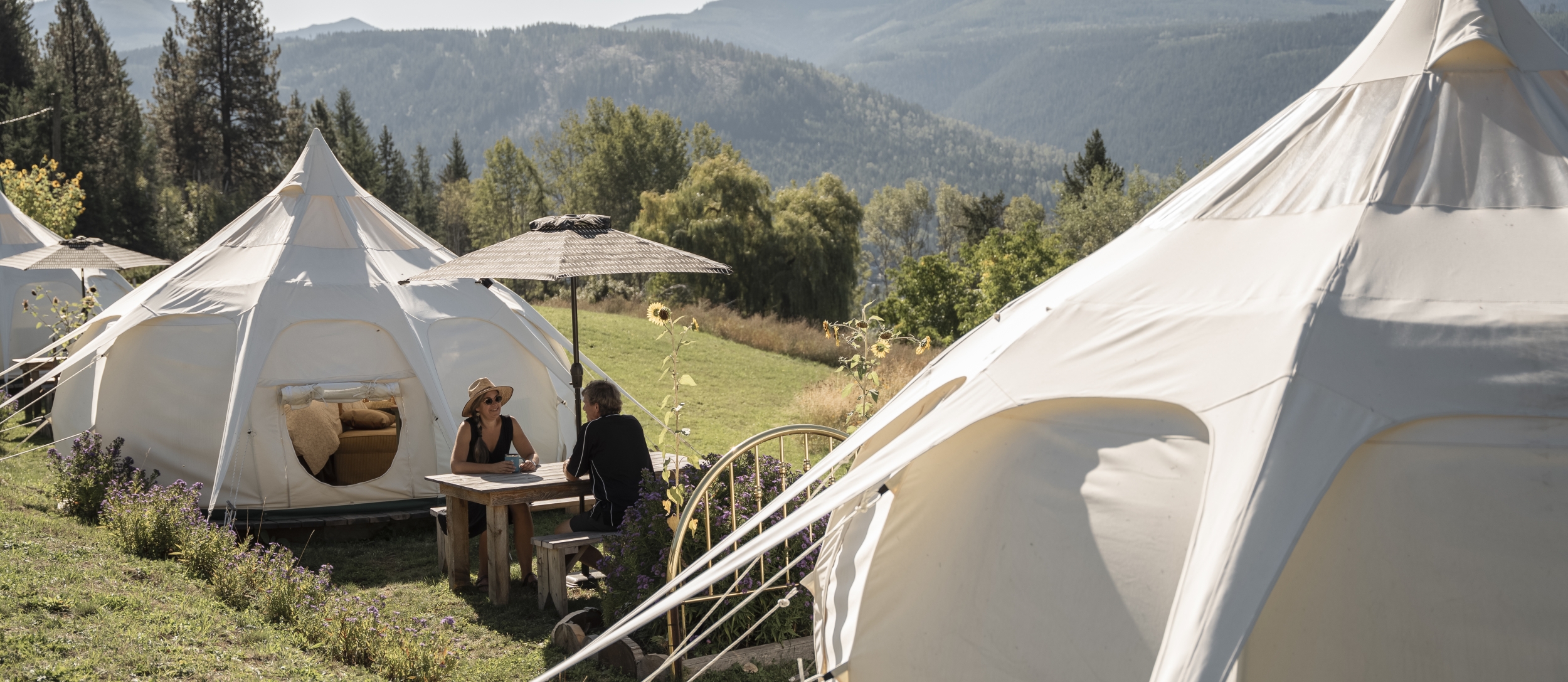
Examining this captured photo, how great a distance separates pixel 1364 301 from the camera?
10.1 ft

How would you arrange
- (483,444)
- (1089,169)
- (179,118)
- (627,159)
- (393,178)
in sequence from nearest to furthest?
(483,444) → (179,118) → (627,159) → (1089,169) → (393,178)

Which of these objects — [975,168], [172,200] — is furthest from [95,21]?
[975,168]

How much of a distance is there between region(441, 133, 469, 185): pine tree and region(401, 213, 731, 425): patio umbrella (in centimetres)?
6499

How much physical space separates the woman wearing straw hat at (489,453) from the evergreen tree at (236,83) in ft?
Answer: 145

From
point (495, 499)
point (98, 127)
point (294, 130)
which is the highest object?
point (294, 130)

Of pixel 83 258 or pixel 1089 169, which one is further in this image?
pixel 1089 169

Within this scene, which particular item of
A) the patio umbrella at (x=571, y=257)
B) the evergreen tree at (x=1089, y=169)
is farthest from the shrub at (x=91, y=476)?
the evergreen tree at (x=1089, y=169)

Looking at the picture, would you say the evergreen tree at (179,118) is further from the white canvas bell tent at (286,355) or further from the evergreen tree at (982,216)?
the evergreen tree at (982,216)

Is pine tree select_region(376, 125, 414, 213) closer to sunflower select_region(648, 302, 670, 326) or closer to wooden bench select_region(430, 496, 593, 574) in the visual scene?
wooden bench select_region(430, 496, 593, 574)

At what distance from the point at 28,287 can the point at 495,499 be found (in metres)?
13.8

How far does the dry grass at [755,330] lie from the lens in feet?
77.5

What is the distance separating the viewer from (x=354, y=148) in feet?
164

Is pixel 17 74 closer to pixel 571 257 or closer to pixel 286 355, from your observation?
pixel 286 355

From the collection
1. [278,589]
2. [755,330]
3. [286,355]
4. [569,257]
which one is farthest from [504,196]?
[278,589]
